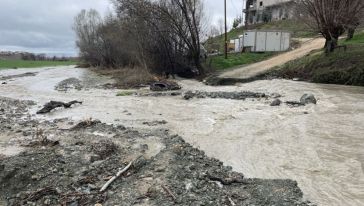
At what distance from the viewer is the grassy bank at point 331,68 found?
33.1 m

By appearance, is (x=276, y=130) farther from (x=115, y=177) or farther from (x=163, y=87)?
(x=163, y=87)

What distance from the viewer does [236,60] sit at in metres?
52.3

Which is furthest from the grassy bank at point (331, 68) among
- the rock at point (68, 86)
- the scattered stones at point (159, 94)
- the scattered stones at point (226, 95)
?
the rock at point (68, 86)

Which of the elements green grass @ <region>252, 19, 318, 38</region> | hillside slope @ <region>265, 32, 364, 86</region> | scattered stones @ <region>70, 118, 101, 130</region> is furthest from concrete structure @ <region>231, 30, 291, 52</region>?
scattered stones @ <region>70, 118, 101, 130</region>

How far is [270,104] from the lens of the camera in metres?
24.4

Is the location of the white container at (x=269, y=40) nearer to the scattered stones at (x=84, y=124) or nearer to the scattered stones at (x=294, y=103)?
the scattered stones at (x=294, y=103)

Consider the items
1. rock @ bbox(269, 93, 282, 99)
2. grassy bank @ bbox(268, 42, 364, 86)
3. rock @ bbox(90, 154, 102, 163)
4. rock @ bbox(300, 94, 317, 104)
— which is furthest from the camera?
grassy bank @ bbox(268, 42, 364, 86)

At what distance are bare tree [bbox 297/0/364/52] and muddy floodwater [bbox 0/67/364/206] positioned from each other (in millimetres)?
7847

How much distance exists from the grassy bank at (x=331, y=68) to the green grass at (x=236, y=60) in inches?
401

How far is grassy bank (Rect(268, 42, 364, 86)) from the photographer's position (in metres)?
33.1

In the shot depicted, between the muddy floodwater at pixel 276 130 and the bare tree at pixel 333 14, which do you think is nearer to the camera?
the muddy floodwater at pixel 276 130

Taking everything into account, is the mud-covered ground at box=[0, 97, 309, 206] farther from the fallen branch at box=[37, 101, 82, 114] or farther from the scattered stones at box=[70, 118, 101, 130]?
the fallen branch at box=[37, 101, 82, 114]

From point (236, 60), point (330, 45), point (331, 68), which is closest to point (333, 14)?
point (330, 45)

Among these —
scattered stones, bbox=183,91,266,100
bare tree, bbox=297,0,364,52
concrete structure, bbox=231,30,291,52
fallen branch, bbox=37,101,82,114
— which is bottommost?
scattered stones, bbox=183,91,266,100
